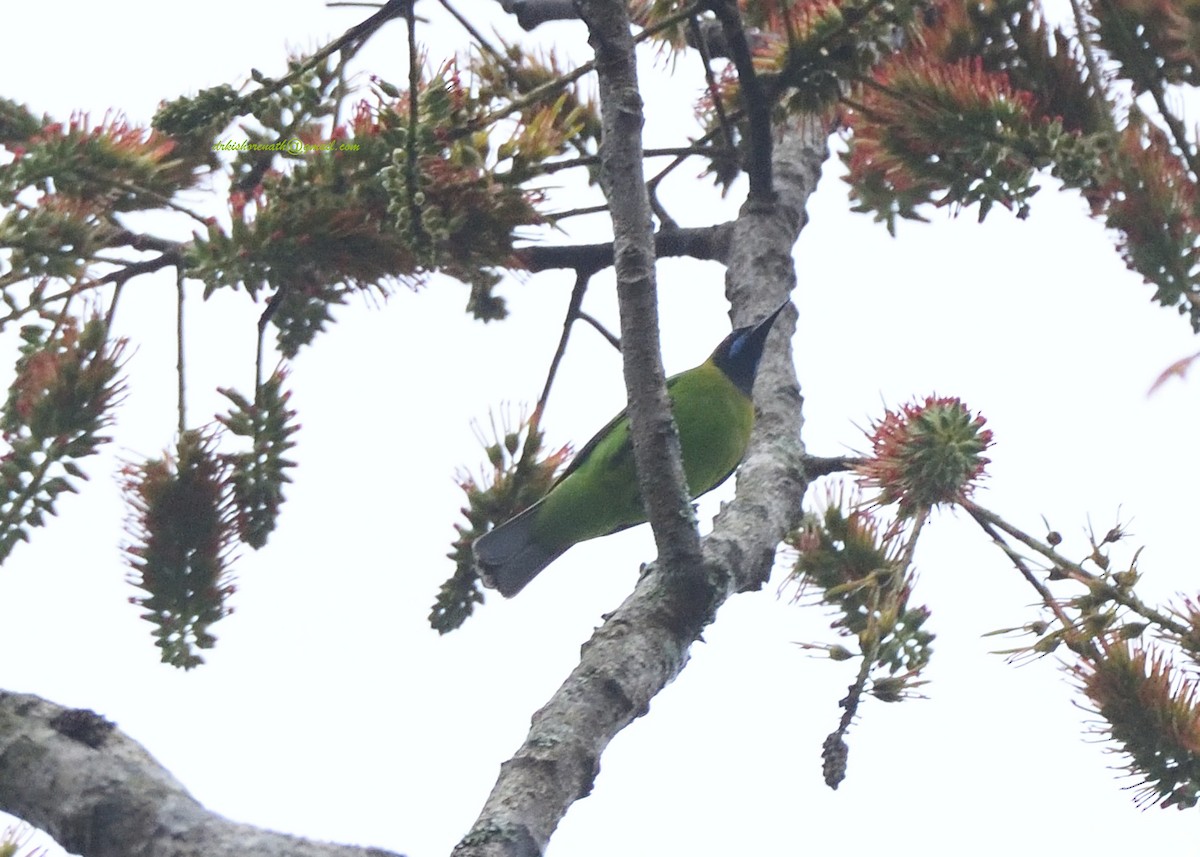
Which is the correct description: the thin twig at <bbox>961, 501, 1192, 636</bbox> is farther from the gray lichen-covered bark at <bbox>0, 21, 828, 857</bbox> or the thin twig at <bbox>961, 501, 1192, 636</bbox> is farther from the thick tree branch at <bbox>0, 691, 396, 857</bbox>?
the thick tree branch at <bbox>0, 691, 396, 857</bbox>

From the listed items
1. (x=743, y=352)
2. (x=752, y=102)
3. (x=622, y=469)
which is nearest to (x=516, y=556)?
(x=622, y=469)

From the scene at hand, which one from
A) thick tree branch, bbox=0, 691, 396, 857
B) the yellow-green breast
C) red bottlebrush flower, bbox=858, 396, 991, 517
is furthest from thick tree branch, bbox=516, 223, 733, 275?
thick tree branch, bbox=0, 691, 396, 857

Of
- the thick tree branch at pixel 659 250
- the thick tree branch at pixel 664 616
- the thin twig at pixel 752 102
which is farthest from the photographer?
the thick tree branch at pixel 659 250

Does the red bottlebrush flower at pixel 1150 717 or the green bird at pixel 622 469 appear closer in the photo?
the red bottlebrush flower at pixel 1150 717

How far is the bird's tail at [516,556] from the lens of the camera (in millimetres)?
3992

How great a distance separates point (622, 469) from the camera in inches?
193

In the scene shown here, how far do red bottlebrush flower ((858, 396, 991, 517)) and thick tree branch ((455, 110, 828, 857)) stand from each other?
36 centimetres

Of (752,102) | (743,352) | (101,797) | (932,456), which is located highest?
(743,352)

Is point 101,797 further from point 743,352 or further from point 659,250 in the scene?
point 743,352

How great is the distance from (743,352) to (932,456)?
1787mm

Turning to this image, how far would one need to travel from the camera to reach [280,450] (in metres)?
3.47

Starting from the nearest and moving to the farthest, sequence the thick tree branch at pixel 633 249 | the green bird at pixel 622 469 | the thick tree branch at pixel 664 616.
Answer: the thick tree branch at pixel 664 616 → the thick tree branch at pixel 633 249 → the green bird at pixel 622 469

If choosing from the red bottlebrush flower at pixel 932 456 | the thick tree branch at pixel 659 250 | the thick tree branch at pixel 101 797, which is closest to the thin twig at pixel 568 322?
the thick tree branch at pixel 659 250

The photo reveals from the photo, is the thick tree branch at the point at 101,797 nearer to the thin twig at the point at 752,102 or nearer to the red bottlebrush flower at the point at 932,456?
the red bottlebrush flower at the point at 932,456
